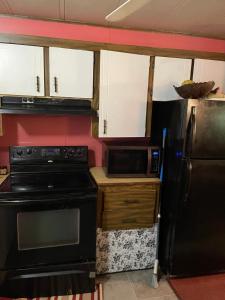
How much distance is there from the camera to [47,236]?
5.93 ft

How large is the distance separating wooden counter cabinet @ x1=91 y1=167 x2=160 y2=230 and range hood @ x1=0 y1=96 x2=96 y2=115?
0.63 meters

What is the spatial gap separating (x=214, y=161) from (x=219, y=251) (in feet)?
2.91

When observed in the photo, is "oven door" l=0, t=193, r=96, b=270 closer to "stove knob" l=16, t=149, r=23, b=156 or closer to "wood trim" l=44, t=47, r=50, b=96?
"stove knob" l=16, t=149, r=23, b=156

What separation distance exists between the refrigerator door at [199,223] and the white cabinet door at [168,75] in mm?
770

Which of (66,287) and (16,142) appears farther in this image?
(16,142)

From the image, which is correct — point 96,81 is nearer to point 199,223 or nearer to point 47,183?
point 47,183

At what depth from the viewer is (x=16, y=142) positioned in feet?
7.41

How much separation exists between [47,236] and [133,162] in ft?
3.14

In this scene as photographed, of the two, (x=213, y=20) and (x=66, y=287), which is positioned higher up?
(x=213, y=20)

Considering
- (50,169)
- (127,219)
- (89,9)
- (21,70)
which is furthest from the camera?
(50,169)

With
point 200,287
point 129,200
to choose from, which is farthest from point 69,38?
point 200,287

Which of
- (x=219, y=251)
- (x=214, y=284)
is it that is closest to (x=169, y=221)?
(x=219, y=251)

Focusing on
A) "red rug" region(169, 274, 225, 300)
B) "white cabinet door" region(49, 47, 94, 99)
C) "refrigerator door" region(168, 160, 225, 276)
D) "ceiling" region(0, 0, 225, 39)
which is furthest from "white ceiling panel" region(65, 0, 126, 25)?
"red rug" region(169, 274, 225, 300)

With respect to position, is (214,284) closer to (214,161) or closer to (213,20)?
(214,161)
